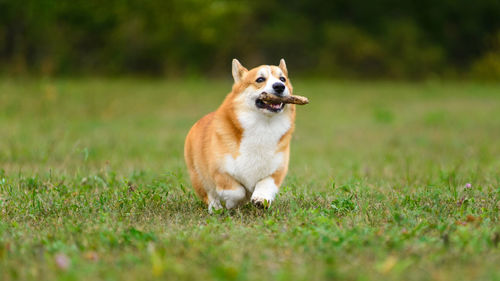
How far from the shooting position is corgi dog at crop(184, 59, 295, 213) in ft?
13.8

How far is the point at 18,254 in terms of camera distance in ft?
10.1

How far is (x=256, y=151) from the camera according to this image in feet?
13.8

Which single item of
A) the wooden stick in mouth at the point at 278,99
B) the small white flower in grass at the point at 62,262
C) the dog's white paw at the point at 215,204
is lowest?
the dog's white paw at the point at 215,204

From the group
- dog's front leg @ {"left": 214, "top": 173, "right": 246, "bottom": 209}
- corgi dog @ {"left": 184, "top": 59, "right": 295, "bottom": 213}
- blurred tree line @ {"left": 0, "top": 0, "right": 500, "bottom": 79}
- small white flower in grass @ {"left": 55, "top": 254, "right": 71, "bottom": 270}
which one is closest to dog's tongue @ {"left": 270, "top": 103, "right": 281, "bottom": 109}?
corgi dog @ {"left": 184, "top": 59, "right": 295, "bottom": 213}

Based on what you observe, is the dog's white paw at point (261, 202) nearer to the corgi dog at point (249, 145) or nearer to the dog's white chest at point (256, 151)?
the corgi dog at point (249, 145)

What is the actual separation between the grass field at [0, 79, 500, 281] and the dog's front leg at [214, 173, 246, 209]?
13 centimetres

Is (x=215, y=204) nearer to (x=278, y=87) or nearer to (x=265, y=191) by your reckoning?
(x=265, y=191)

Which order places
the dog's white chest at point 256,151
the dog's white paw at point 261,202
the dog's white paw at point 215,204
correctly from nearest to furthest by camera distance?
the dog's white paw at point 261,202
the dog's white chest at point 256,151
the dog's white paw at point 215,204

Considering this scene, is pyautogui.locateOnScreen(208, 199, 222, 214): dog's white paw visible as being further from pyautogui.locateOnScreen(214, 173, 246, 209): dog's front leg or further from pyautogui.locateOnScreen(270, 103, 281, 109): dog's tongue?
pyautogui.locateOnScreen(270, 103, 281, 109): dog's tongue

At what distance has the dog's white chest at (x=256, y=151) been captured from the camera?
4.21 m

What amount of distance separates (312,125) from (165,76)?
1391 cm

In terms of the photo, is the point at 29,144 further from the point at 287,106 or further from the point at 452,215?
the point at 452,215

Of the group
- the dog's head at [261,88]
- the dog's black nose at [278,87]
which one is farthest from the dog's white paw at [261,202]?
the dog's black nose at [278,87]

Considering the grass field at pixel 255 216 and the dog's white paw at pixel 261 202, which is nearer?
the grass field at pixel 255 216
